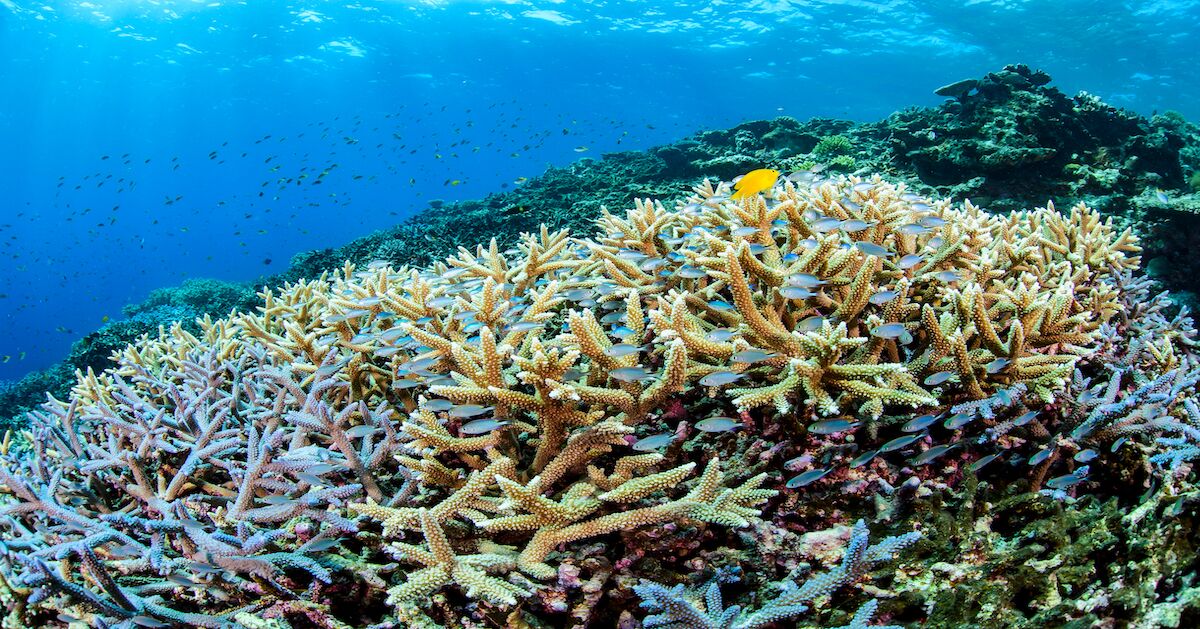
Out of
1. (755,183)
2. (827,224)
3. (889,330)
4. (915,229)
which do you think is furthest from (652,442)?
(755,183)

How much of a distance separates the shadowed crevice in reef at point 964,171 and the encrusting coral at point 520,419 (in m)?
6.05

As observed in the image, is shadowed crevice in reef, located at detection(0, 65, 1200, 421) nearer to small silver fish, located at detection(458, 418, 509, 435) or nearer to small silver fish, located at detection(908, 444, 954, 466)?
small silver fish, located at detection(458, 418, 509, 435)

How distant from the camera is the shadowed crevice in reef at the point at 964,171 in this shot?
986 cm

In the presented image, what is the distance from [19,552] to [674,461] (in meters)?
4.03

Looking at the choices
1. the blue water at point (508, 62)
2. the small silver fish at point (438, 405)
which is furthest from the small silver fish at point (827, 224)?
the blue water at point (508, 62)

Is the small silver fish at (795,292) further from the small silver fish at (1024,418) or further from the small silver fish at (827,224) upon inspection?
the small silver fish at (1024,418)

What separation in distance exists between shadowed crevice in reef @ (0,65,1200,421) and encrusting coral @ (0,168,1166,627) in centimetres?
605

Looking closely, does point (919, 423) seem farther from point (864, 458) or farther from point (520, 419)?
point (520, 419)

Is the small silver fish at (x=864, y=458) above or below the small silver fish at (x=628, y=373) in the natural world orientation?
below

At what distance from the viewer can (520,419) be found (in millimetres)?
3287

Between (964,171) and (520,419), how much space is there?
1215cm

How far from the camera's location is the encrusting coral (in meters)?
2.62

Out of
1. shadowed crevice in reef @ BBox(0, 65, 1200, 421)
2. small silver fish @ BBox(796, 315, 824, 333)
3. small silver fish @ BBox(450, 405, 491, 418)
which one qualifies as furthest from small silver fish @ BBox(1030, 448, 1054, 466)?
shadowed crevice in reef @ BBox(0, 65, 1200, 421)

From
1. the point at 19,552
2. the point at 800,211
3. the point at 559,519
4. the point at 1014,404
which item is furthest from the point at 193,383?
the point at 1014,404
